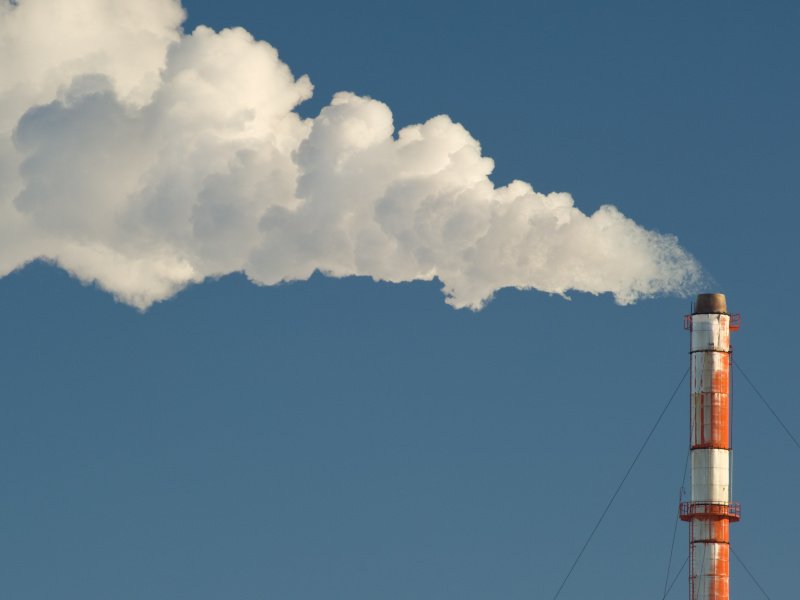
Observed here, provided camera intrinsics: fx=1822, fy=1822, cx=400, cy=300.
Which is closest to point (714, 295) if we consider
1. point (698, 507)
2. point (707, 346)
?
point (707, 346)

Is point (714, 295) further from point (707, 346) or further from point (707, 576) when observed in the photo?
point (707, 576)

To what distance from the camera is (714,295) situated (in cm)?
11112

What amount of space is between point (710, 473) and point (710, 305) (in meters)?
10.4

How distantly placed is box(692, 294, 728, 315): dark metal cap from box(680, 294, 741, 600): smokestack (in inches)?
44.8

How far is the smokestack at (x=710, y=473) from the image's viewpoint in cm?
10775

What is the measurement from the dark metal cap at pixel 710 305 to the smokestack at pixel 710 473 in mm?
1137

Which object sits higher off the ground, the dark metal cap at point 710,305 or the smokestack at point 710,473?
the dark metal cap at point 710,305

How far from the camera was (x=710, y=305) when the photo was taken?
111 m

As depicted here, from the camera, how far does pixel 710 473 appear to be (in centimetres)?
10788

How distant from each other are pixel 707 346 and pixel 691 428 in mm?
5043

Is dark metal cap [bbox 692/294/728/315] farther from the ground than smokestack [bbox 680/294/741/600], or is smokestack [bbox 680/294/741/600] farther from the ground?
dark metal cap [bbox 692/294/728/315]

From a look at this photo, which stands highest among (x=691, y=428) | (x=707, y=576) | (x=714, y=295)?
(x=714, y=295)

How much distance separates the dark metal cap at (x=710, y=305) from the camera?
110625mm

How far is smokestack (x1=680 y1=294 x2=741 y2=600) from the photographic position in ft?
354
